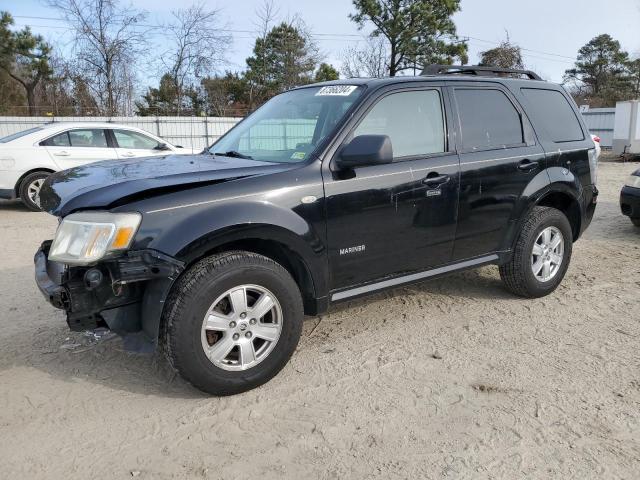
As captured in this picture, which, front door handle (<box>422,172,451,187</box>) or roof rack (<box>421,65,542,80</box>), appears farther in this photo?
roof rack (<box>421,65,542,80</box>)

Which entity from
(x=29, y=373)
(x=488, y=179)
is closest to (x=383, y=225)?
A: (x=488, y=179)

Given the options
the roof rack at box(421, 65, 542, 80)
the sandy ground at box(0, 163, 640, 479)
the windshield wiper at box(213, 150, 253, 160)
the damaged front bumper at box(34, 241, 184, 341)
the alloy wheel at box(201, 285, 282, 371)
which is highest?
the roof rack at box(421, 65, 542, 80)

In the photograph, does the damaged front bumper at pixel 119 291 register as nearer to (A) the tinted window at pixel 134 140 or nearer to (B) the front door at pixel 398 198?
(B) the front door at pixel 398 198

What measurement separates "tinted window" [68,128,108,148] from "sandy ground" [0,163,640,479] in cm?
583

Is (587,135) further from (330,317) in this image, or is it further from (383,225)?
(330,317)

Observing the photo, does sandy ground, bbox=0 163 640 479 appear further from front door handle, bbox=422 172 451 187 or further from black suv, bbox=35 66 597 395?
front door handle, bbox=422 172 451 187

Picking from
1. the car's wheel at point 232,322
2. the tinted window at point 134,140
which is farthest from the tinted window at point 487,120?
the tinted window at point 134,140

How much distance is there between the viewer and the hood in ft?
9.48

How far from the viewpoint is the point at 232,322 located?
10.0 ft

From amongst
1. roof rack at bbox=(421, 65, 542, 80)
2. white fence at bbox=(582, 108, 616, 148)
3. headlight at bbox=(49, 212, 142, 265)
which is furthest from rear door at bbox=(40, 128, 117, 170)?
white fence at bbox=(582, 108, 616, 148)

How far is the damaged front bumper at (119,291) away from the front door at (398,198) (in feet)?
3.64

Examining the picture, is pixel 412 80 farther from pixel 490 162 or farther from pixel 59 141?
pixel 59 141

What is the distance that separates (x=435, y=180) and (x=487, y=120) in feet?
2.90

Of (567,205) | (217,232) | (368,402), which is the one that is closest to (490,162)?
(567,205)
